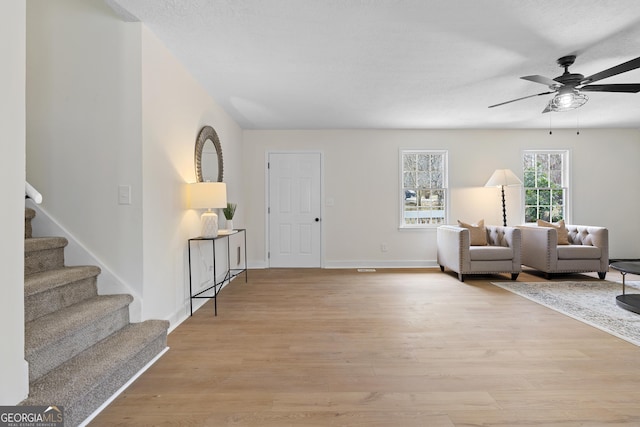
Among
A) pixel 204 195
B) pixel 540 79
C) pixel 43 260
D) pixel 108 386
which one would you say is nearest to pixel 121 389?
pixel 108 386

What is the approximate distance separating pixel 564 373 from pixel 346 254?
3802 mm

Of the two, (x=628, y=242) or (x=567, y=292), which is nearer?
(x=567, y=292)

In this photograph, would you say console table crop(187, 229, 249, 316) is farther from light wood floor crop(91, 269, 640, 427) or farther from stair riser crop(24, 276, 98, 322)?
stair riser crop(24, 276, 98, 322)

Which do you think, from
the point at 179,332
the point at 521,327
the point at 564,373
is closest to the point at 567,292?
the point at 521,327

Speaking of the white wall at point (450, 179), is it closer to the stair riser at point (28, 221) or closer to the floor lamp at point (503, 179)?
the floor lamp at point (503, 179)

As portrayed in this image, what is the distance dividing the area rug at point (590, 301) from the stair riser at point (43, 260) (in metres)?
4.24

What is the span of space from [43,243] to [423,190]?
5.17m

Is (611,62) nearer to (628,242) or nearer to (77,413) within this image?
(628,242)

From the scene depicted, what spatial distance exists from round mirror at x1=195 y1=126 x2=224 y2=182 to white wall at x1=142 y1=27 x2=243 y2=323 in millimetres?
71

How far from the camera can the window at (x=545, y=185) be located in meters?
5.69

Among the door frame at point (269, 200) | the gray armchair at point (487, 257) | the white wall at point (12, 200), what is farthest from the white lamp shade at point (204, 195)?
the gray armchair at point (487, 257)

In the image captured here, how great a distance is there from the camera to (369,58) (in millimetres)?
2941

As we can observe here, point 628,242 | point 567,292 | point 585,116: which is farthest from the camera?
point 628,242

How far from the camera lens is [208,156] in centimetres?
368
